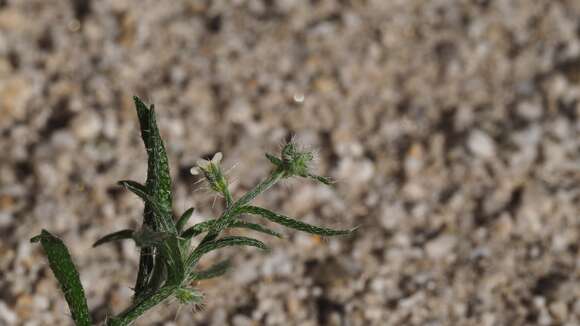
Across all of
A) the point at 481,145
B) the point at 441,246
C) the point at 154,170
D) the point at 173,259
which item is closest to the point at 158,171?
the point at 154,170

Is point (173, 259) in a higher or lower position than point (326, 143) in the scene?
lower

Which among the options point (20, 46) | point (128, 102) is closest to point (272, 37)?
point (128, 102)

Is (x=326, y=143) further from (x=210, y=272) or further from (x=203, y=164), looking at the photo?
(x=203, y=164)

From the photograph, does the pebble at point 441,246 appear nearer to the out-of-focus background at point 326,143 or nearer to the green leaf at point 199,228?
the out-of-focus background at point 326,143

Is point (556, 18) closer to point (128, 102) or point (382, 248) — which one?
point (382, 248)

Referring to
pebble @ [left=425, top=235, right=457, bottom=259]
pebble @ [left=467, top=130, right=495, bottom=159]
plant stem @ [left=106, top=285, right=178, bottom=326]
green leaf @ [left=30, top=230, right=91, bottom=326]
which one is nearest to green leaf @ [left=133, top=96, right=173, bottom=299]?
plant stem @ [left=106, top=285, right=178, bottom=326]

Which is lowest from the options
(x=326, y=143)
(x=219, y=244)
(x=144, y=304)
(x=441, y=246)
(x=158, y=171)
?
(x=144, y=304)
